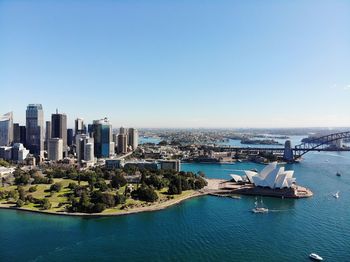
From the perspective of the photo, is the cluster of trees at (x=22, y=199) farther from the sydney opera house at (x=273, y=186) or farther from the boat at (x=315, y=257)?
the boat at (x=315, y=257)

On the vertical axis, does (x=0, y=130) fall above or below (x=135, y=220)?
above

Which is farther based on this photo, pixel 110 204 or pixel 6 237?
pixel 110 204

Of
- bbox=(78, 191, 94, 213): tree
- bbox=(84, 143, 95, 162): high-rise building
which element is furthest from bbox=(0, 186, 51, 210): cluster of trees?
bbox=(84, 143, 95, 162): high-rise building

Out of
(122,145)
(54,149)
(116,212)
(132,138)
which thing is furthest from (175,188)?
(132,138)

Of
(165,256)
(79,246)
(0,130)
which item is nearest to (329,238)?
(165,256)

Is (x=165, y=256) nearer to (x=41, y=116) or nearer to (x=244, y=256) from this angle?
(x=244, y=256)

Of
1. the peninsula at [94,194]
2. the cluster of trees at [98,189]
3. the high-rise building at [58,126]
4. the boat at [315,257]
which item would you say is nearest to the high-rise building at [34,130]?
the high-rise building at [58,126]
